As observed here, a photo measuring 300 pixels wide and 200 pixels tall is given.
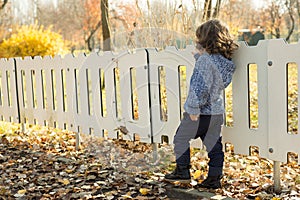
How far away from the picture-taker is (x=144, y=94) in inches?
162

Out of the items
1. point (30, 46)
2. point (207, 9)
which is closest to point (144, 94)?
point (207, 9)

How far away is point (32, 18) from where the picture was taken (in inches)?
Result: 1692

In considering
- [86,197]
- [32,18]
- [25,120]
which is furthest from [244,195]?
[32,18]

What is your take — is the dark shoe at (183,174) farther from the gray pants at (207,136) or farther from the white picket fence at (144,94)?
the white picket fence at (144,94)

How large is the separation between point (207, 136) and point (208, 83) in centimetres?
49

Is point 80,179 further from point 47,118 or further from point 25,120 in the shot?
point 25,120

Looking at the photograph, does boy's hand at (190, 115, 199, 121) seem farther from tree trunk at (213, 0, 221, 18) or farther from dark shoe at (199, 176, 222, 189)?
tree trunk at (213, 0, 221, 18)

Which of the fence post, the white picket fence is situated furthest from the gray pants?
the fence post

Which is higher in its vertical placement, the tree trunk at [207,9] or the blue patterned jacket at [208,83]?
the tree trunk at [207,9]

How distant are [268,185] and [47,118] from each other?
317 cm

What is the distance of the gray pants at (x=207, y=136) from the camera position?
11.1ft

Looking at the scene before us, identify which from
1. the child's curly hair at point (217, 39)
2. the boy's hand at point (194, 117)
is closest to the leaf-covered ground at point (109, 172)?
the boy's hand at point (194, 117)

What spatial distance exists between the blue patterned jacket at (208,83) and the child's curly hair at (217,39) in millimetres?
48

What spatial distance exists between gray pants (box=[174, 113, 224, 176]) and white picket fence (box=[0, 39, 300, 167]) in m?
0.17
